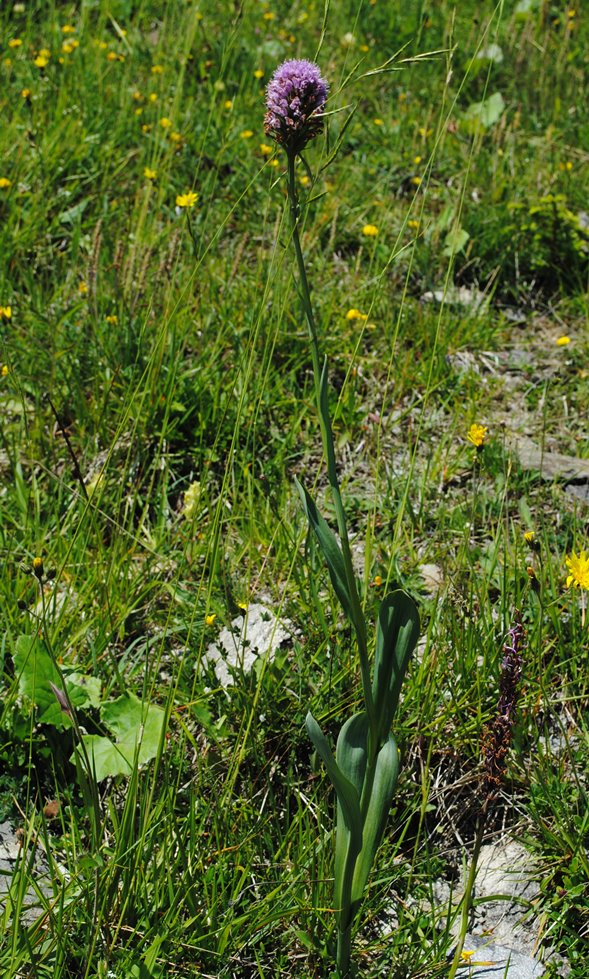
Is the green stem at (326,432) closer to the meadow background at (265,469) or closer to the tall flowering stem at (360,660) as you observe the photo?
→ the tall flowering stem at (360,660)

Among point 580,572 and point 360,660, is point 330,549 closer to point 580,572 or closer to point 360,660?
point 360,660

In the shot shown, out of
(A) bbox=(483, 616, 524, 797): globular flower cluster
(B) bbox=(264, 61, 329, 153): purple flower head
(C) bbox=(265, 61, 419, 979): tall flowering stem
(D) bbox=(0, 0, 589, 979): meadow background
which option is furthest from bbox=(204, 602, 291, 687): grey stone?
(B) bbox=(264, 61, 329, 153): purple flower head

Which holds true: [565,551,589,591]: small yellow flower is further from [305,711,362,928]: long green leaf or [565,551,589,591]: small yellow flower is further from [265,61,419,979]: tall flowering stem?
[305,711,362,928]: long green leaf

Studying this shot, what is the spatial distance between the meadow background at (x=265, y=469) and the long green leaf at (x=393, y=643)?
209 millimetres

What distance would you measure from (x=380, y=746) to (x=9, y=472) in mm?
1531

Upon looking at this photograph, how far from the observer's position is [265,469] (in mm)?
2541

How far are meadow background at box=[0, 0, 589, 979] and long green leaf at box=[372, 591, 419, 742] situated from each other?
21 cm

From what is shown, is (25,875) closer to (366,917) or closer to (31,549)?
(366,917)

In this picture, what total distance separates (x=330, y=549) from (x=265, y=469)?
1.25m

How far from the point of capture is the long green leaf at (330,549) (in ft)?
4.25

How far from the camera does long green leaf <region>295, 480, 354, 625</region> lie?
129 cm

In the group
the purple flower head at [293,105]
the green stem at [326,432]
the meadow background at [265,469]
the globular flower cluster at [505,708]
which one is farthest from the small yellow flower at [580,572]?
the purple flower head at [293,105]

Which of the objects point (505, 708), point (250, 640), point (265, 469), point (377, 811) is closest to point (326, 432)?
point (505, 708)

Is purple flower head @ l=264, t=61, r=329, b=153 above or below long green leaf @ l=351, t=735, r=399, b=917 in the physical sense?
above
